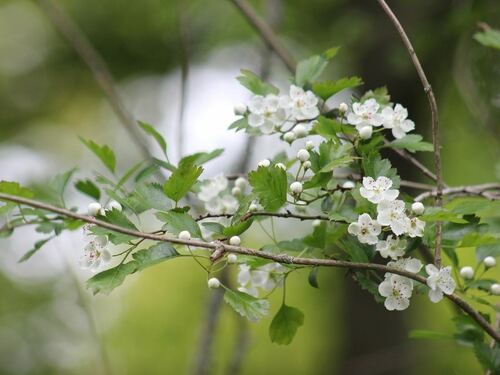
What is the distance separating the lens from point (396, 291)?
0.88m

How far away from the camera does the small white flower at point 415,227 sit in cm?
85

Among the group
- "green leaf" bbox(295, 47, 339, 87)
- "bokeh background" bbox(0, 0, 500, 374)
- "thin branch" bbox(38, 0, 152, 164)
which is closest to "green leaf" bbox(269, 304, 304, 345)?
"green leaf" bbox(295, 47, 339, 87)

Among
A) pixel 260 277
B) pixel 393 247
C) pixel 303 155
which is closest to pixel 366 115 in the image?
pixel 303 155

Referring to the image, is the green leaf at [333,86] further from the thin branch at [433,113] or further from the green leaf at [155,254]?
the green leaf at [155,254]

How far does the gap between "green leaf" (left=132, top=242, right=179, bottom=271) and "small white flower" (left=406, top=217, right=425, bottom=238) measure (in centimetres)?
31

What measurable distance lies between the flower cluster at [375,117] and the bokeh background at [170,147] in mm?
2037

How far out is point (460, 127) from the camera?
9.58 ft

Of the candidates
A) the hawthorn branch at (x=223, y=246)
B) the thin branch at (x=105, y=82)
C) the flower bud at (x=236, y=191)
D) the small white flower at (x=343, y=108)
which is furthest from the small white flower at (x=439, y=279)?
the thin branch at (x=105, y=82)

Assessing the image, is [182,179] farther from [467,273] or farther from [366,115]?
[467,273]

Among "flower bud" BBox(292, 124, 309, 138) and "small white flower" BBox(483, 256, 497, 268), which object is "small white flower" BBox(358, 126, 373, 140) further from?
"small white flower" BBox(483, 256, 497, 268)

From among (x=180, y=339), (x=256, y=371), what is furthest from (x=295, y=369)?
(x=180, y=339)

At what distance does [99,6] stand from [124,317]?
8.57ft

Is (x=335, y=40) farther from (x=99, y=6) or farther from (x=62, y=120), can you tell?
(x=62, y=120)

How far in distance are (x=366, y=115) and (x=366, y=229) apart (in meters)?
0.21
